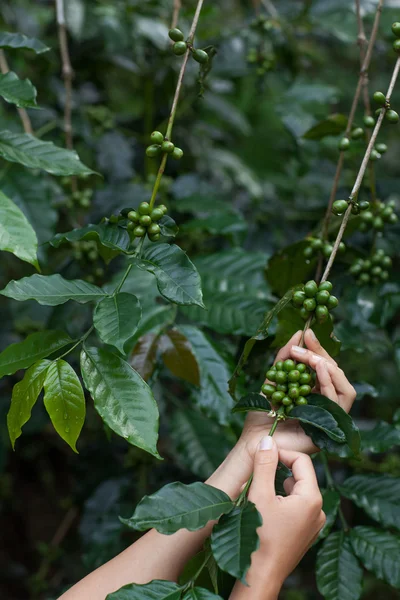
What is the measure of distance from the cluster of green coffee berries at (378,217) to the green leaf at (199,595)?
0.73 metres

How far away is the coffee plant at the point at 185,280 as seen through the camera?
0.79 metres

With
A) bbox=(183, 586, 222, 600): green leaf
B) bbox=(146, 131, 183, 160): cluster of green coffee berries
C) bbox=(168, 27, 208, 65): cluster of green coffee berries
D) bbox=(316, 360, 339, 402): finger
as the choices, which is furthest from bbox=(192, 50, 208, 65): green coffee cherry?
bbox=(183, 586, 222, 600): green leaf

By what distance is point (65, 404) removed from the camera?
30.6 inches

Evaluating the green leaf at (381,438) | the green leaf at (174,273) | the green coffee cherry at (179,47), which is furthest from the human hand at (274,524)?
the green coffee cherry at (179,47)

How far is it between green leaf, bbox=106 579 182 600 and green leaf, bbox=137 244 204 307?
340mm

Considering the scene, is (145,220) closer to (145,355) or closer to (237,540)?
(145,355)

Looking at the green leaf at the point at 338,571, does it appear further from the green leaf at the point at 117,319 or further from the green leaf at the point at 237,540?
the green leaf at the point at 117,319

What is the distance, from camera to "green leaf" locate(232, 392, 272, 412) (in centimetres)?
82

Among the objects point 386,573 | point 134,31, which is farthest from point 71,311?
point 134,31

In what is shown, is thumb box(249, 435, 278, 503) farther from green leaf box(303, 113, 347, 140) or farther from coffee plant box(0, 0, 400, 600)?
green leaf box(303, 113, 347, 140)

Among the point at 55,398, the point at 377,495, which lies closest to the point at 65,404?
the point at 55,398

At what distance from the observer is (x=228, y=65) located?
1923mm

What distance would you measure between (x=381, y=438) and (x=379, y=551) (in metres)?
0.19

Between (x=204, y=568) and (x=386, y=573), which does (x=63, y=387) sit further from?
(x=386, y=573)
